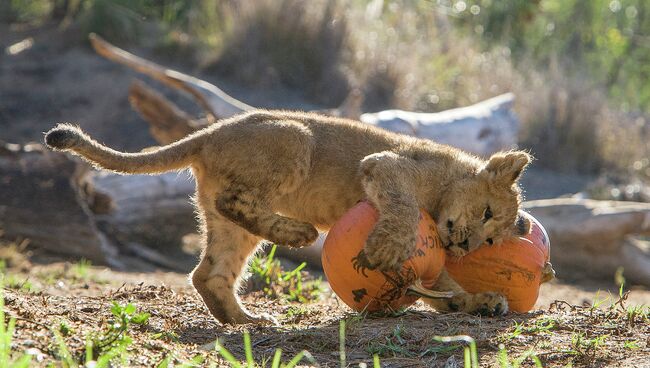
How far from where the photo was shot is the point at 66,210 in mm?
8969

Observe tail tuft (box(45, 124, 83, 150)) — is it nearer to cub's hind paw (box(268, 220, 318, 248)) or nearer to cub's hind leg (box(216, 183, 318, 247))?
cub's hind leg (box(216, 183, 318, 247))

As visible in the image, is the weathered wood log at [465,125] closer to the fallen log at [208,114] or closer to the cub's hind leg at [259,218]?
the fallen log at [208,114]

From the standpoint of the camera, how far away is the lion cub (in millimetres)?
5250

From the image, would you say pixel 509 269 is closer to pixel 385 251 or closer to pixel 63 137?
pixel 385 251

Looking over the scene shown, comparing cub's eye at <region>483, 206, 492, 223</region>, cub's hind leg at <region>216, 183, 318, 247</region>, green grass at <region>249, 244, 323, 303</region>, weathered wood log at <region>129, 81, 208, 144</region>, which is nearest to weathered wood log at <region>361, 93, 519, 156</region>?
weathered wood log at <region>129, 81, 208, 144</region>

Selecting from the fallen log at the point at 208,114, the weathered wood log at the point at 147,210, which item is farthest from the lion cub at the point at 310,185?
the fallen log at the point at 208,114

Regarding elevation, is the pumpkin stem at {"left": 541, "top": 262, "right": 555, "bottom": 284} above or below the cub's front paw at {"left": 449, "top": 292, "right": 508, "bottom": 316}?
above

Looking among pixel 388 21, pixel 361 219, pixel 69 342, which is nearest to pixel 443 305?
pixel 361 219

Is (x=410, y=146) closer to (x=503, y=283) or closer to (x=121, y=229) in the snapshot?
(x=503, y=283)

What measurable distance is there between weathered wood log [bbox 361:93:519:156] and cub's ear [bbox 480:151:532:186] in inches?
154

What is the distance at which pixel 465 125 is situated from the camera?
1081 cm

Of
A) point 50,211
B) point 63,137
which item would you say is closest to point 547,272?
point 63,137

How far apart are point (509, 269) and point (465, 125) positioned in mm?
5496

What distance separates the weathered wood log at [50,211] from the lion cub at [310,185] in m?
3.50
